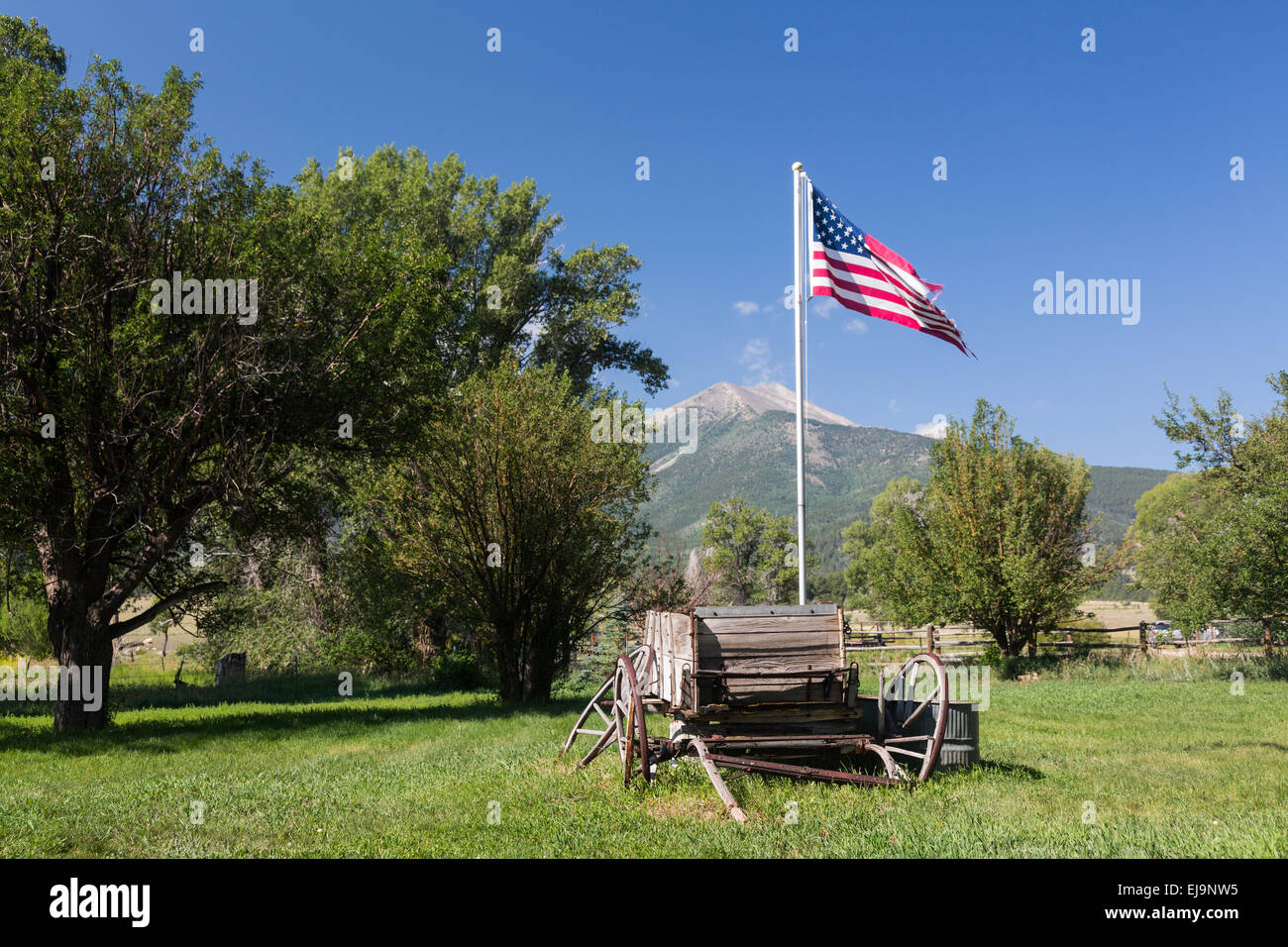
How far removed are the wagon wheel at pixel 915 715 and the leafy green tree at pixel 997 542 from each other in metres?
21.2

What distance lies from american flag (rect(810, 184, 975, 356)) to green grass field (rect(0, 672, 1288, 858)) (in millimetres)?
6751

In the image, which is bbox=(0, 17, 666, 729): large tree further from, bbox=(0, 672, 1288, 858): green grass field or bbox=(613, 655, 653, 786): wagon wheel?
bbox=(613, 655, 653, 786): wagon wheel

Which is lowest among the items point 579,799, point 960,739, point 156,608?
point 579,799

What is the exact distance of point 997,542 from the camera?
3130 centimetres

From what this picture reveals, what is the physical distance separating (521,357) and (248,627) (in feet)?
51.2

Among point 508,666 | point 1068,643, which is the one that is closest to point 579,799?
point 508,666

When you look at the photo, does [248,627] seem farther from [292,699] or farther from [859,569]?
[859,569]

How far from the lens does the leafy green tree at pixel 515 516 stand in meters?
22.1

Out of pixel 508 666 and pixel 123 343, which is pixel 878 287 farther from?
pixel 508 666

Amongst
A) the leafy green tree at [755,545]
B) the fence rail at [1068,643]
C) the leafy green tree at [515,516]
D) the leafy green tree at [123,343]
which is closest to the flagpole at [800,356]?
the leafy green tree at [123,343]

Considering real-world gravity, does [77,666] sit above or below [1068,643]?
above

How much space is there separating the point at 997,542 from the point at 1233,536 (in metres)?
7.18

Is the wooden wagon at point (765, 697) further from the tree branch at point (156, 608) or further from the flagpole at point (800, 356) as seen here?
the tree branch at point (156, 608)
